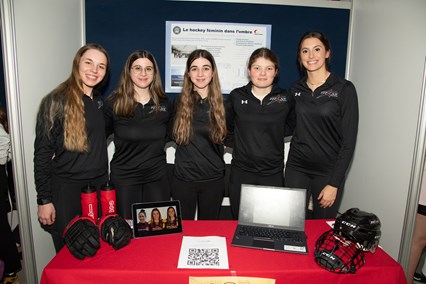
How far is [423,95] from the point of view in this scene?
1826 millimetres

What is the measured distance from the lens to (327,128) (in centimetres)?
202

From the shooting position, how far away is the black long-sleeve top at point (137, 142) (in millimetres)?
2023

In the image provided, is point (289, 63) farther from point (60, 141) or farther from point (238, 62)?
point (60, 141)

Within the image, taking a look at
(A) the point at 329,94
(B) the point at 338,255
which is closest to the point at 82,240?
(B) the point at 338,255

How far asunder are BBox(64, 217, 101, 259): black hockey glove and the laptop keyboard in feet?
2.27

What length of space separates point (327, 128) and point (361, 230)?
836 mm

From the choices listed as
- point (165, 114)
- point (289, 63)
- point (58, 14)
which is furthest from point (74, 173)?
point (289, 63)

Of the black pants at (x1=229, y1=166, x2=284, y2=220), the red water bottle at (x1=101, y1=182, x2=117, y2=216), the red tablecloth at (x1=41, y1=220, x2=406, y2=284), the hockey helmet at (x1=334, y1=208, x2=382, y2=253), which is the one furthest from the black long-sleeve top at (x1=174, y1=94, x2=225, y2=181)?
the hockey helmet at (x1=334, y1=208, x2=382, y2=253)

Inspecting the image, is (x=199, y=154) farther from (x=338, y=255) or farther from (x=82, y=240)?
(x=338, y=255)

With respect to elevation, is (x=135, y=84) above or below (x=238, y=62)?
below

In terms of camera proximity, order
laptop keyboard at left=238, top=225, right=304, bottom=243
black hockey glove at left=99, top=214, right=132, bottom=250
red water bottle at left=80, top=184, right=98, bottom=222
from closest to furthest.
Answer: black hockey glove at left=99, top=214, right=132, bottom=250 → laptop keyboard at left=238, top=225, right=304, bottom=243 → red water bottle at left=80, top=184, right=98, bottom=222

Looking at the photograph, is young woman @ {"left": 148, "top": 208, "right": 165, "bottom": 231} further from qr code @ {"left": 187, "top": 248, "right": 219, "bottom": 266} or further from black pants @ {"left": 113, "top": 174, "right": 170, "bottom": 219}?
black pants @ {"left": 113, "top": 174, "right": 170, "bottom": 219}

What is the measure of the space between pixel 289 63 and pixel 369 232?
1963 millimetres

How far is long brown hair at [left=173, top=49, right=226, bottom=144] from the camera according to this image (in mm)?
2090
